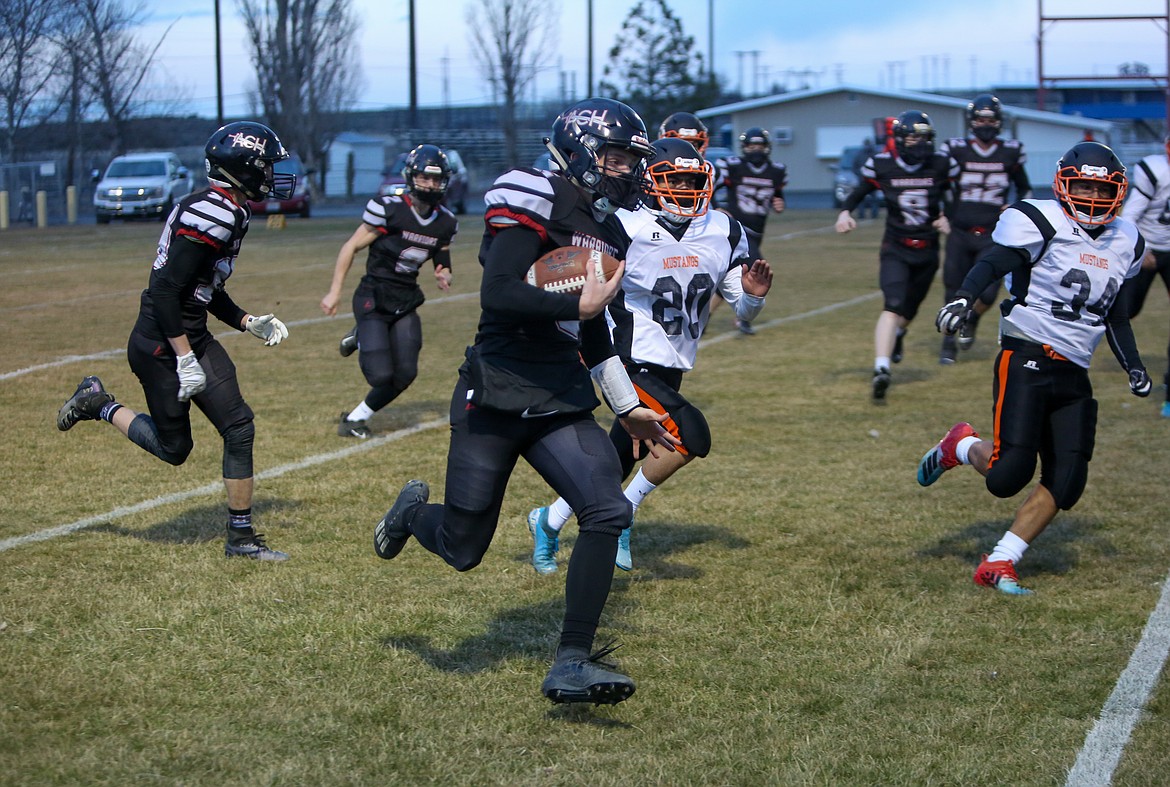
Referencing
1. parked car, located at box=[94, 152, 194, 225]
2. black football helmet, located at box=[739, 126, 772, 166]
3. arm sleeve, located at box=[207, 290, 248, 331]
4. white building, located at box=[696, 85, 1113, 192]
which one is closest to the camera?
arm sleeve, located at box=[207, 290, 248, 331]

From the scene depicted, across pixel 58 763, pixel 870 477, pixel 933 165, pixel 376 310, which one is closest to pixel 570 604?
pixel 58 763

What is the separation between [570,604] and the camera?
4.22m

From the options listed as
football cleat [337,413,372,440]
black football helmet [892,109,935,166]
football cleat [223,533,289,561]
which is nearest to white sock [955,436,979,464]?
football cleat [223,533,289,561]

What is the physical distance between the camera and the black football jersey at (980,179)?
37.3ft

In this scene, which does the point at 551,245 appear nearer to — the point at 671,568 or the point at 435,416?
the point at 671,568

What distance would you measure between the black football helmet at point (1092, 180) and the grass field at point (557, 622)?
5.16 ft

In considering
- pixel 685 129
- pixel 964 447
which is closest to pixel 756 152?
pixel 685 129

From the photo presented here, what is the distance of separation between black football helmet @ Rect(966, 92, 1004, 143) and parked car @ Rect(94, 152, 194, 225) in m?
24.4

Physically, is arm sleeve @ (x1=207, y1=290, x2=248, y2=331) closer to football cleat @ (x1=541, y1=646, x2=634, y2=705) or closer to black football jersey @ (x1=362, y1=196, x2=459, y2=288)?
black football jersey @ (x1=362, y1=196, x2=459, y2=288)

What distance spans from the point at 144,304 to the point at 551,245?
8.51ft

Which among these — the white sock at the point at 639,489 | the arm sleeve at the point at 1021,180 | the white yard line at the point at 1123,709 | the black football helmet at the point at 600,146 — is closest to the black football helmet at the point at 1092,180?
the white yard line at the point at 1123,709

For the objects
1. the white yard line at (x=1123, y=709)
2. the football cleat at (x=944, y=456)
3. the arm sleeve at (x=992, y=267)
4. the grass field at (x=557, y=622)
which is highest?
the arm sleeve at (x=992, y=267)

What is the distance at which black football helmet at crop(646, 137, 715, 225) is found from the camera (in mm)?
5625

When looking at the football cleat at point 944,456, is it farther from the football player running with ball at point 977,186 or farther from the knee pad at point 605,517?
the football player running with ball at point 977,186
